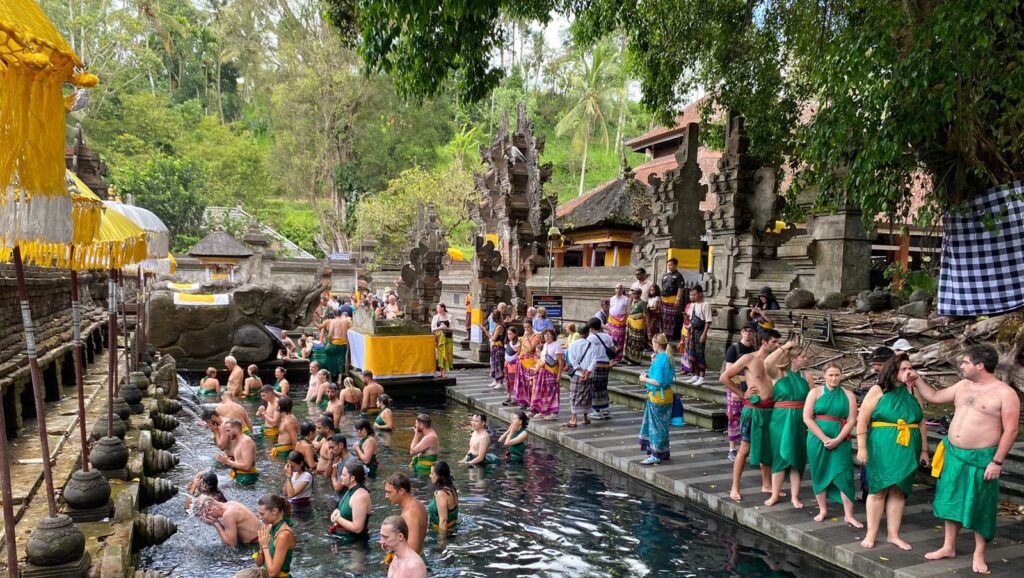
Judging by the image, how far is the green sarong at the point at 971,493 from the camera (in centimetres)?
513

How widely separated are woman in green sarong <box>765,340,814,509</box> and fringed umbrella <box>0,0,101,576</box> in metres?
6.47

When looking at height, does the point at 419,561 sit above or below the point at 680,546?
above

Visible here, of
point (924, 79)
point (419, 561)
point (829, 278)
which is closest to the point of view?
point (419, 561)

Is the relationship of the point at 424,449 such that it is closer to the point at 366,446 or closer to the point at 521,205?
the point at 366,446

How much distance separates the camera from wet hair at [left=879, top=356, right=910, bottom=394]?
5617 millimetres

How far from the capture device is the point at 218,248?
2741cm

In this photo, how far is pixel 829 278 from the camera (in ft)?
36.1

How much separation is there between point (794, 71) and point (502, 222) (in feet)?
32.1

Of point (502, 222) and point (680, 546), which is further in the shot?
point (502, 222)

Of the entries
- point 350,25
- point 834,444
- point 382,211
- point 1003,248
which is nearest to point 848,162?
point 1003,248

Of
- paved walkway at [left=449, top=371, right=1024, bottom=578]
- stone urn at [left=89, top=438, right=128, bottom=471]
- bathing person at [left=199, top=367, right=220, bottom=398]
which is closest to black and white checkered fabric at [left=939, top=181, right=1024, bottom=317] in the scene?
paved walkway at [left=449, top=371, right=1024, bottom=578]

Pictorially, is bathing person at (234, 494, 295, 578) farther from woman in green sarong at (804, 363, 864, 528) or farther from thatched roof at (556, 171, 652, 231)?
thatched roof at (556, 171, 652, 231)

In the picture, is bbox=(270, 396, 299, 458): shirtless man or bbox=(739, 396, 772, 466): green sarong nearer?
bbox=(739, 396, 772, 466): green sarong

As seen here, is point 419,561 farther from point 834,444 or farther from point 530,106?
point 530,106
